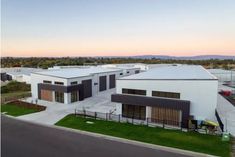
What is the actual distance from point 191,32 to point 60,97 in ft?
85.5

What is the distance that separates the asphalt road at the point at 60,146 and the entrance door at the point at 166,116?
6447mm

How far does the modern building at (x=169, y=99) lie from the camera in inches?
693

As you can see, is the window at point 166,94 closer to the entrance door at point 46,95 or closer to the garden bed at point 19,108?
the garden bed at point 19,108

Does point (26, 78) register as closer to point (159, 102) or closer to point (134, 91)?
point (134, 91)

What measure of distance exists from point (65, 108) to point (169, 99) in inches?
494

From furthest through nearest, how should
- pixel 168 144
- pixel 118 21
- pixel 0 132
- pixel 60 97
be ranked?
pixel 118 21, pixel 60 97, pixel 0 132, pixel 168 144

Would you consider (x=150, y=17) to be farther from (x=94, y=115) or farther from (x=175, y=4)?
(x=94, y=115)

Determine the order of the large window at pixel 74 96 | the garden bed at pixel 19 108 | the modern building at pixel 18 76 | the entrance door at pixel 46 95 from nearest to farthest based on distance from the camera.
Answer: the garden bed at pixel 19 108 → the large window at pixel 74 96 → the entrance door at pixel 46 95 → the modern building at pixel 18 76

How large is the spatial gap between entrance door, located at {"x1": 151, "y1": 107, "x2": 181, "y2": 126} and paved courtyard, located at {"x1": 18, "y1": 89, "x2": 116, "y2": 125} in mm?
5176

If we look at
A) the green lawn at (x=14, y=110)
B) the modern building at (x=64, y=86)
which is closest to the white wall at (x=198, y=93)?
the modern building at (x=64, y=86)

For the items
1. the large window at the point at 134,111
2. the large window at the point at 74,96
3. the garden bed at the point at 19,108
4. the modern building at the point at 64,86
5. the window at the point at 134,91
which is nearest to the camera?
the large window at the point at 134,111

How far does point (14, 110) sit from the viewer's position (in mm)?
23078

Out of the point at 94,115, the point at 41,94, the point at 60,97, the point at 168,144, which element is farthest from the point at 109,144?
the point at 41,94

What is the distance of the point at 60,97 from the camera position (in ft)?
89.0
